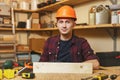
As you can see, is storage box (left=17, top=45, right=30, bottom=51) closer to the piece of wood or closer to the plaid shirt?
the plaid shirt

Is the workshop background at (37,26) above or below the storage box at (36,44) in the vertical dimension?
above

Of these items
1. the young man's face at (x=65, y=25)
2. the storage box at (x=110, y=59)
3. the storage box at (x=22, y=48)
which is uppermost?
the young man's face at (x=65, y=25)

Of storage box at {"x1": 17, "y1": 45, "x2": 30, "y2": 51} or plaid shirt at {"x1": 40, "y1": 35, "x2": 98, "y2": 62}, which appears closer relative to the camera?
plaid shirt at {"x1": 40, "y1": 35, "x2": 98, "y2": 62}

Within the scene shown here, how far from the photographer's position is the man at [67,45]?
2.00 m

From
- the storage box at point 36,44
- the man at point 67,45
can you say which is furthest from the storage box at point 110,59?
the storage box at point 36,44

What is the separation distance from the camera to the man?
78.8 inches

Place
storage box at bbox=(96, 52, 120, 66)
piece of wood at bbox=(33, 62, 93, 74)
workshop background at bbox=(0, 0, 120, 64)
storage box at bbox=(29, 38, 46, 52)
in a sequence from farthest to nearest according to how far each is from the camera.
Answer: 1. storage box at bbox=(29, 38, 46, 52)
2. workshop background at bbox=(0, 0, 120, 64)
3. storage box at bbox=(96, 52, 120, 66)
4. piece of wood at bbox=(33, 62, 93, 74)

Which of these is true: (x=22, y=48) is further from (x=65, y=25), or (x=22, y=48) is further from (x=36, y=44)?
(x=65, y=25)

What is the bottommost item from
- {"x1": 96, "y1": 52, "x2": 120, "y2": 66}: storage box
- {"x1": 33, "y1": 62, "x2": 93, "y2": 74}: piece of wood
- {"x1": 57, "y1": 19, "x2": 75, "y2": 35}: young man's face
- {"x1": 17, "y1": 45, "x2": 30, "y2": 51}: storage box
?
{"x1": 17, "y1": 45, "x2": 30, "y2": 51}: storage box

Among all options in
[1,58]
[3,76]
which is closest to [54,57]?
[3,76]

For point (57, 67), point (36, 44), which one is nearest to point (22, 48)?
point (36, 44)

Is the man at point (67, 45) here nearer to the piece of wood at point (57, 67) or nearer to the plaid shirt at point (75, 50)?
the plaid shirt at point (75, 50)

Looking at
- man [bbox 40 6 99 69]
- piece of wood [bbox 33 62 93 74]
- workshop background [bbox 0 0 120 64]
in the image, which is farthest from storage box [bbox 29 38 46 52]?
piece of wood [bbox 33 62 93 74]

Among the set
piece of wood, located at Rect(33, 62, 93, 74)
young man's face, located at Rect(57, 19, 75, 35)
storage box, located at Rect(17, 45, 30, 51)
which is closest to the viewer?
piece of wood, located at Rect(33, 62, 93, 74)
